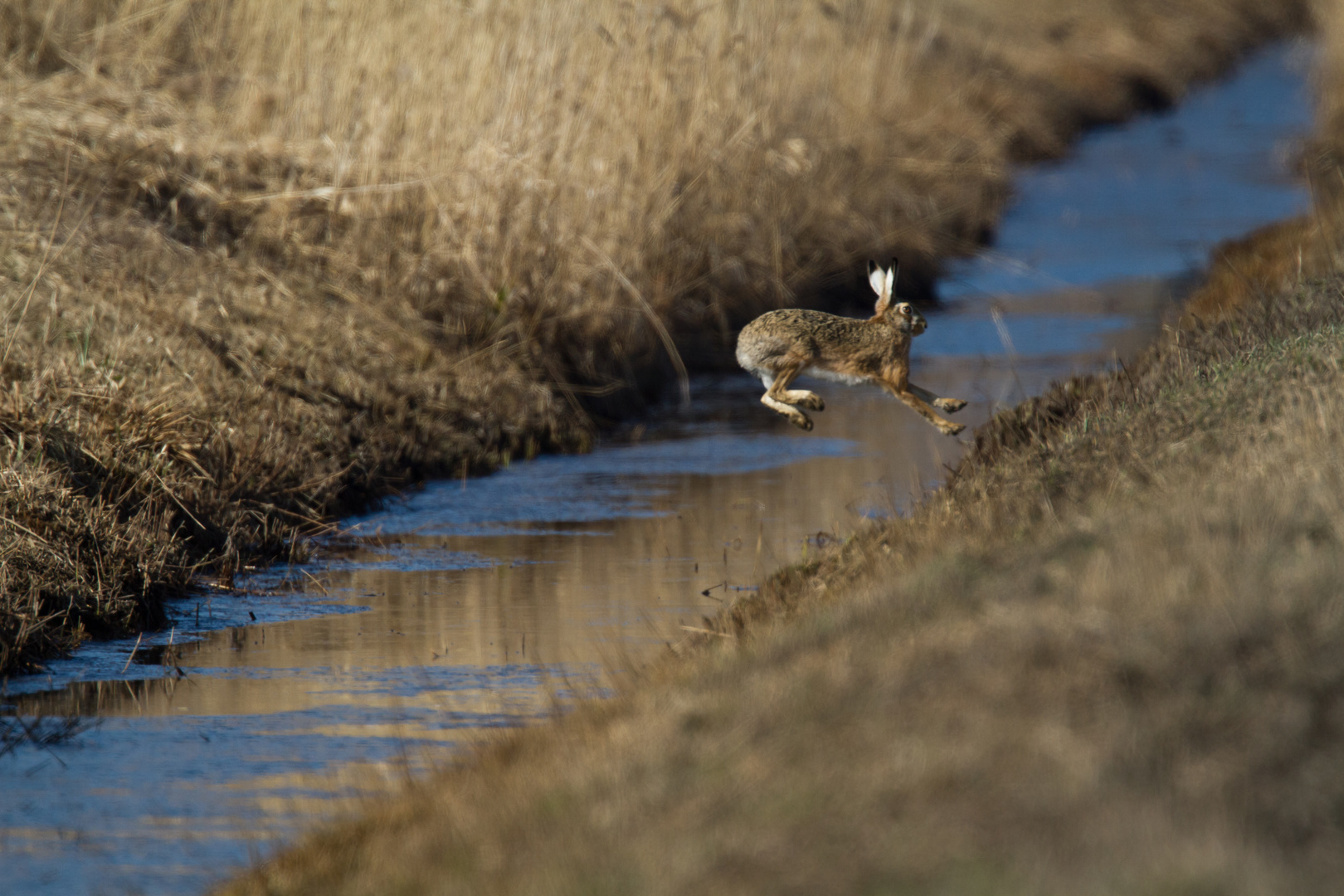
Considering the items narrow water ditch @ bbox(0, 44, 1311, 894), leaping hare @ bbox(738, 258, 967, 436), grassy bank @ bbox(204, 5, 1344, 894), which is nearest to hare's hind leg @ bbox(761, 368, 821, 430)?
leaping hare @ bbox(738, 258, 967, 436)

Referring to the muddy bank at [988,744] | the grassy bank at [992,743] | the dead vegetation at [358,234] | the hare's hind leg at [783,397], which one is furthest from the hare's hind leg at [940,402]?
the dead vegetation at [358,234]

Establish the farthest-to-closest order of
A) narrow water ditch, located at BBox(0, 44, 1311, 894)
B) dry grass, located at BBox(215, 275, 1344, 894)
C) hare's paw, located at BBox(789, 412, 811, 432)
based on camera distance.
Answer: hare's paw, located at BBox(789, 412, 811, 432)
narrow water ditch, located at BBox(0, 44, 1311, 894)
dry grass, located at BBox(215, 275, 1344, 894)

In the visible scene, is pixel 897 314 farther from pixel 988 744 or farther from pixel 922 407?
pixel 988 744

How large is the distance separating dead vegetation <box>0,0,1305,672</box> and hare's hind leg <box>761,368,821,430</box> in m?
2.71

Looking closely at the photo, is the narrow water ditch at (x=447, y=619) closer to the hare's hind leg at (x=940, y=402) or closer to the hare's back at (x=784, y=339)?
the hare's hind leg at (x=940, y=402)

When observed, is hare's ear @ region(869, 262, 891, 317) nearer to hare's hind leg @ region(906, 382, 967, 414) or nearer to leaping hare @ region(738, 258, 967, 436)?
leaping hare @ region(738, 258, 967, 436)

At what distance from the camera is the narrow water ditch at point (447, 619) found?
5496 millimetres

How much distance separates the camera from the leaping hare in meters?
6.84

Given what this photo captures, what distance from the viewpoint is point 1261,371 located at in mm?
7336

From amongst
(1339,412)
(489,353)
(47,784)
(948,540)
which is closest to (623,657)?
(948,540)

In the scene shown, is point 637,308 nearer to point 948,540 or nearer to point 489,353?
point 489,353

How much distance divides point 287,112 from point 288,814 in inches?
297

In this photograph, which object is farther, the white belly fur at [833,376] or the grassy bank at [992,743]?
the white belly fur at [833,376]

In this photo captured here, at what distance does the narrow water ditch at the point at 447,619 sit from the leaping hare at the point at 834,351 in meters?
1.08
